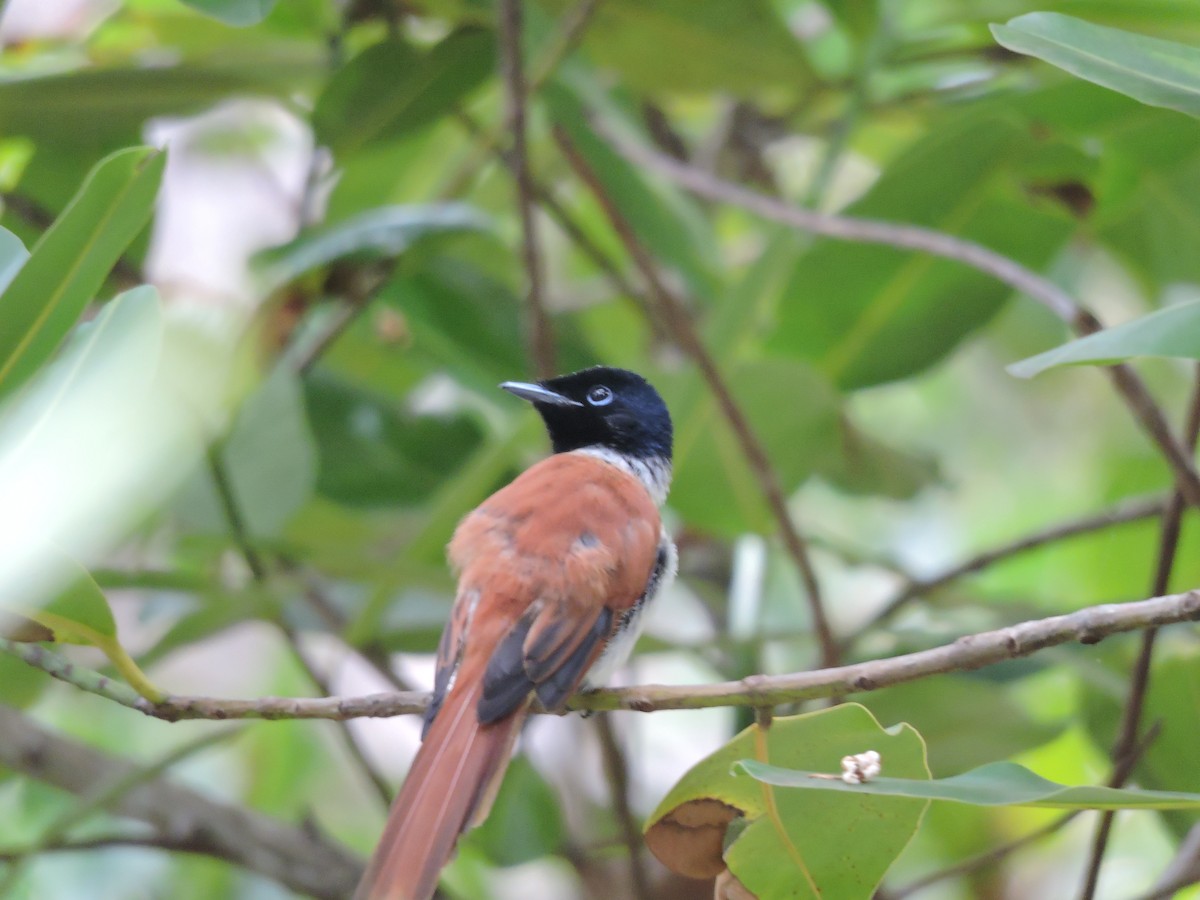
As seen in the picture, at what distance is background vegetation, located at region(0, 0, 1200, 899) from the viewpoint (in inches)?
63.4

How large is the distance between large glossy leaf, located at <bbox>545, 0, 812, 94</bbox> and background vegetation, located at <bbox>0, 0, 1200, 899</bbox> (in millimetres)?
10

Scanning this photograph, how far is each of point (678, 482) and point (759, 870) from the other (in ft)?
4.61

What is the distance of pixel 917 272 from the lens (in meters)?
2.97

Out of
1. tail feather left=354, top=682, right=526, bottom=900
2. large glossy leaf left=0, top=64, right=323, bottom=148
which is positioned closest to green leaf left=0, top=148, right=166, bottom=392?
tail feather left=354, top=682, right=526, bottom=900

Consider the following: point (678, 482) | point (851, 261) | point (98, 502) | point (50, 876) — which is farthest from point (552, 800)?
point (50, 876)

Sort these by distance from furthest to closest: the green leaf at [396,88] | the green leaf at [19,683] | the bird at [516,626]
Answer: the green leaf at [396,88], the green leaf at [19,683], the bird at [516,626]

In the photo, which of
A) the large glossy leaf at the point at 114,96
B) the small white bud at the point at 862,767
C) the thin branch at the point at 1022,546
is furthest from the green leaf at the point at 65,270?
the thin branch at the point at 1022,546

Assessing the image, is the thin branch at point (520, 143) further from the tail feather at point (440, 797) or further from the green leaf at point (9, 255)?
the green leaf at point (9, 255)

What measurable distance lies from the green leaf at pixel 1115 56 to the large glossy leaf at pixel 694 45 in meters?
1.66

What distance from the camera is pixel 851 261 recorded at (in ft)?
9.76

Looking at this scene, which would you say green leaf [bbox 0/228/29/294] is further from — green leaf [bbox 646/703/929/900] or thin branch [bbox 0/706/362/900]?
thin branch [bbox 0/706/362/900]

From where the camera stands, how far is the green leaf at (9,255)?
1.59 m

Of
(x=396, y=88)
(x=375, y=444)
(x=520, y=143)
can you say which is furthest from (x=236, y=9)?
(x=375, y=444)

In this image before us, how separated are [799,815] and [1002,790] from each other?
319 mm
